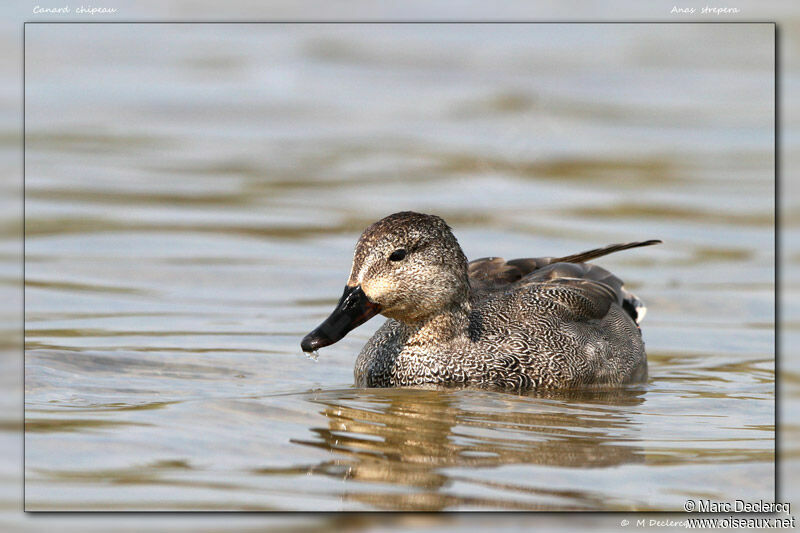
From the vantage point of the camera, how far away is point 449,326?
29.2 ft

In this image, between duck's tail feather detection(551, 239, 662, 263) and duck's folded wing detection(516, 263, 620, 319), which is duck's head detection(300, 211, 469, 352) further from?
duck's tail feather detection(551, 239, 662, 263)

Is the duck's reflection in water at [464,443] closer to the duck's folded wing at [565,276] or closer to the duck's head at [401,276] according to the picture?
the duck's head at [401,276]

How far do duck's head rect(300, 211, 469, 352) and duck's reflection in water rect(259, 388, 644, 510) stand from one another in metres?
0.49

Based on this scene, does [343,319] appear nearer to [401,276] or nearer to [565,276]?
[401,276]

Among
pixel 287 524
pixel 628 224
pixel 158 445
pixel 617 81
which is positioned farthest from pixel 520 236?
pixel 287 524

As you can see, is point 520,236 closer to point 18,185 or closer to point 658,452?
point 658,452

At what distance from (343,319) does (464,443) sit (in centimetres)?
Result: 147

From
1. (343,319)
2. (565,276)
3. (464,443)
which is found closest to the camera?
(464,443)

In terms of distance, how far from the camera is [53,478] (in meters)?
6.69

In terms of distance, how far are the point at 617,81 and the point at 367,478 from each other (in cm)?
1238

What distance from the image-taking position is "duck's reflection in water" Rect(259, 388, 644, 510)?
6469mm

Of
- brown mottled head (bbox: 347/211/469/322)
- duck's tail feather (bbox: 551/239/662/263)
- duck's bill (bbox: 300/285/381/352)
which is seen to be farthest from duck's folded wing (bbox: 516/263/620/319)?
duck's bill (bbox: 300/285/381/352)

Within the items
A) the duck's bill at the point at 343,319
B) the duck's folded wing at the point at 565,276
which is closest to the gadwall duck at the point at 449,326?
the duck's bill at the point at 343,319

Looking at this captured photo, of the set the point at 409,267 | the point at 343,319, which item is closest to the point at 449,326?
the point at 409,267
